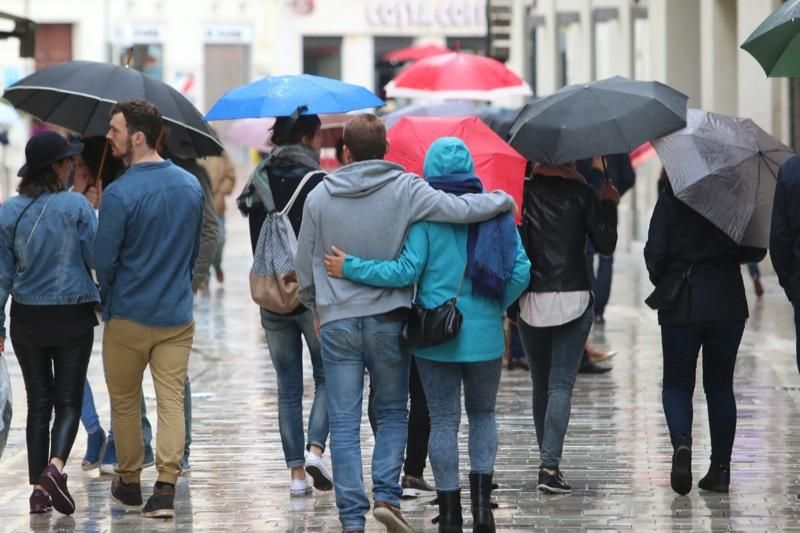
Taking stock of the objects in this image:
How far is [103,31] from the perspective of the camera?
5238 centimetres

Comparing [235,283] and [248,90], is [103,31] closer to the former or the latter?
[235,283]

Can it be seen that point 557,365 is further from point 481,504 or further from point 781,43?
point 781,43

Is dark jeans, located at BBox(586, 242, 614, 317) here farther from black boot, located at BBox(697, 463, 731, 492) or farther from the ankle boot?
the ankle boot

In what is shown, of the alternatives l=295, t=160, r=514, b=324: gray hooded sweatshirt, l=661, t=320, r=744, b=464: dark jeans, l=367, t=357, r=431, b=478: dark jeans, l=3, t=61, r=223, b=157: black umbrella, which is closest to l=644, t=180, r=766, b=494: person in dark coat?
l=661, t=320, r=744, b=464: dark jeans

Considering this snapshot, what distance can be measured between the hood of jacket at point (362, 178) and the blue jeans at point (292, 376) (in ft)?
4.53

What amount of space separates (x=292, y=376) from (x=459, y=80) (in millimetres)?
9990

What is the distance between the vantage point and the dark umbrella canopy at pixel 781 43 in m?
8.25

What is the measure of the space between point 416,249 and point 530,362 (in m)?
1.62

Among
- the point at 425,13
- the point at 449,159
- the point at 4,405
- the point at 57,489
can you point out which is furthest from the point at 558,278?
the point at 425,13

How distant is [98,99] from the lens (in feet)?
29.9

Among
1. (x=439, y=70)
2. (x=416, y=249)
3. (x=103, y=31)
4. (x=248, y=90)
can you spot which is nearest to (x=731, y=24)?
(x=439, y=70)

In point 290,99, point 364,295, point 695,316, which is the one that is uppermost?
point 290,99

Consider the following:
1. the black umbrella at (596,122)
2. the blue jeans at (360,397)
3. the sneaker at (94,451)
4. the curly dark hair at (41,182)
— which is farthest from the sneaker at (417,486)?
the curly dark hair at (41,182)

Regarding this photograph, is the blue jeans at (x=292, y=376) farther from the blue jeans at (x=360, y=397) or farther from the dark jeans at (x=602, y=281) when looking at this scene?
the dark jeans at (x=602, y=281)
